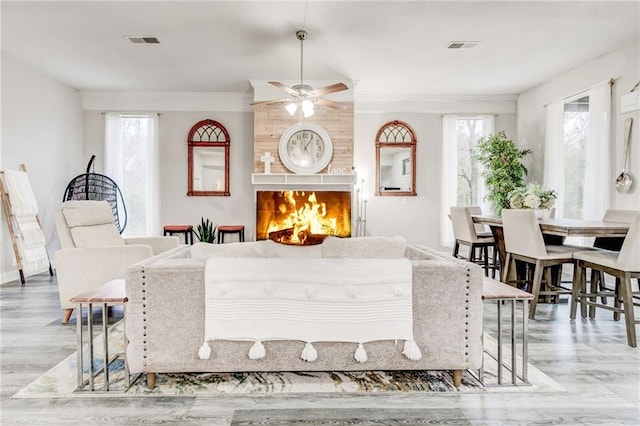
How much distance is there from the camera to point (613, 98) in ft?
15.2

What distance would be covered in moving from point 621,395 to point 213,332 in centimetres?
209

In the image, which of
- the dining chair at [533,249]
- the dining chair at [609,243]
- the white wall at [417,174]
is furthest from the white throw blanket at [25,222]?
the dining chair at [609,243]

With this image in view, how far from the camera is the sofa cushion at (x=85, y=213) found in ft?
11.6

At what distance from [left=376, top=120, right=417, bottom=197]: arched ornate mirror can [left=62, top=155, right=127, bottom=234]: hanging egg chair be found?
13.7 ft

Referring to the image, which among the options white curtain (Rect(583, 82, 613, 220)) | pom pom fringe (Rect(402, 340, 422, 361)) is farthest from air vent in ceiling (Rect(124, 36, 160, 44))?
white curtain (Rect(583, 82, 613, 220))

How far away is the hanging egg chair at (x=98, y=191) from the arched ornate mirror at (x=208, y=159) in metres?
1.11

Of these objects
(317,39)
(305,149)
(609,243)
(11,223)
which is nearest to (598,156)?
(609,243)

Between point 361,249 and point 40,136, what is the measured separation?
5.41m

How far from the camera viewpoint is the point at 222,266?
196 cm

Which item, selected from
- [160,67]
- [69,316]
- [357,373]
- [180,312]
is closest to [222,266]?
[180,312]

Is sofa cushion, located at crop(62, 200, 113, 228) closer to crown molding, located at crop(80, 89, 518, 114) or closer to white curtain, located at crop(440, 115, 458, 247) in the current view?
crown molding, located at crop(80, 89, 518, 114)

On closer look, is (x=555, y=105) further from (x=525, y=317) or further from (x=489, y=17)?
(x=525, y=317)

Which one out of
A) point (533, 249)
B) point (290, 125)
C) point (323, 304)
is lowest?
point (323, 304)

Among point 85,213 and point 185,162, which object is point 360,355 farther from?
point 185,162
